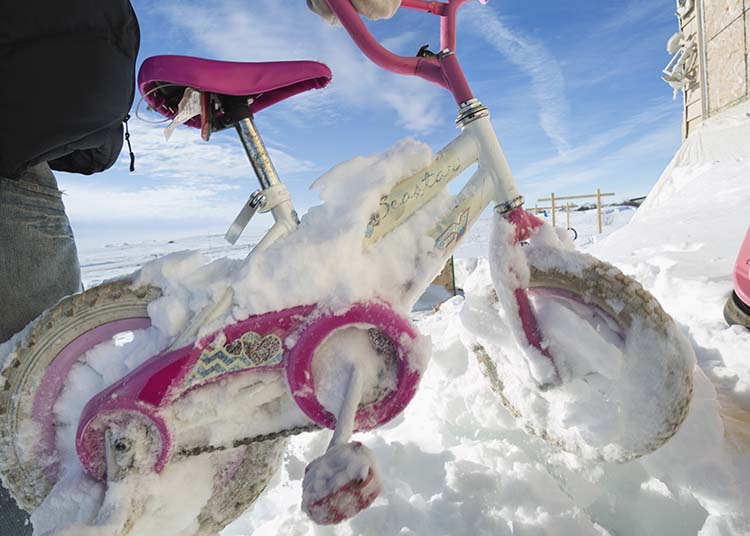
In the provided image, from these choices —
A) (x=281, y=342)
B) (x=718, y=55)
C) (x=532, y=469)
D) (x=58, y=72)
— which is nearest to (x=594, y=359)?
(x=532, y=469)

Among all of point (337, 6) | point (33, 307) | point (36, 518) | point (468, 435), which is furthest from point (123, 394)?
point (468, 435)

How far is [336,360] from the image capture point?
3.51 ft

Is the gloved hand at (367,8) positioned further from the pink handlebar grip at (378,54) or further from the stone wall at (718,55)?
the stone wall at (718,55)

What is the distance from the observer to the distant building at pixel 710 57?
7141 mm

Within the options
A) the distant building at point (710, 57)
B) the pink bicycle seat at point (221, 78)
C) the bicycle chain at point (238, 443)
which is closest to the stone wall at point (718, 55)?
the distant building at point (710, 57)

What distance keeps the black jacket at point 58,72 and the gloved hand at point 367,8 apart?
523 millimetres

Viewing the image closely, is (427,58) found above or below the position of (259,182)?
above

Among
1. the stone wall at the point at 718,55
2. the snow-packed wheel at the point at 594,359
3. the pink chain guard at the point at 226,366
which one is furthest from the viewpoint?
the stone wall at the point at 718,55

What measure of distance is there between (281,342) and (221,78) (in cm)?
70

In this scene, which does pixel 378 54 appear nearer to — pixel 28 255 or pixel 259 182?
pixel 259 182

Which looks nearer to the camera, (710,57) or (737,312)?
(737,312)

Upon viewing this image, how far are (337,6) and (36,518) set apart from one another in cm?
152

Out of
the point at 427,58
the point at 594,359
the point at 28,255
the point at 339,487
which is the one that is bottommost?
the point at 594,359

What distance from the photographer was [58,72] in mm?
924
